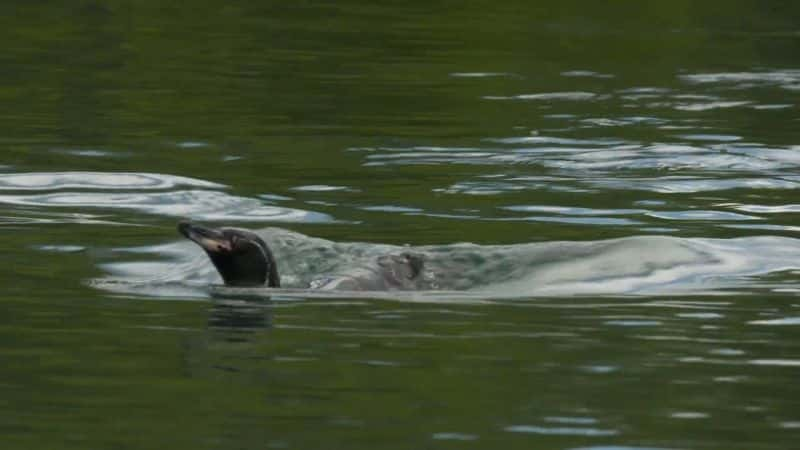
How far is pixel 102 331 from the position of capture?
11141 mm

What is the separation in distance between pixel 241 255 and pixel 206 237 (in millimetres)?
345

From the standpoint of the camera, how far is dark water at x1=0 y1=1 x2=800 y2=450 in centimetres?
934

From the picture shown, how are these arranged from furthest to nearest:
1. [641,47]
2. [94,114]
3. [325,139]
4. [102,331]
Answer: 1. [641,47]
2. [94,114]
3. [325,139]
4. [102,331]

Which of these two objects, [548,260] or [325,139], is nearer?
[548,260]

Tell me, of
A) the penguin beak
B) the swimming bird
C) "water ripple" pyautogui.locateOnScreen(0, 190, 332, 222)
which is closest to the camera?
the penguin beak

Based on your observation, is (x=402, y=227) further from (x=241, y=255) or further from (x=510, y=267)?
(x=241, y=255)

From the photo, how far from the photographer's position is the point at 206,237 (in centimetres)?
1217

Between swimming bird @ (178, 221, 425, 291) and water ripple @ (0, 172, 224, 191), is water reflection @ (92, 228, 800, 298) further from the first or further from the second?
water ripple @ (0, 172, 224, 191)

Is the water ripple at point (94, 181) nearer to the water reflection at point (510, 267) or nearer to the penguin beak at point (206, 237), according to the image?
the water reflection at point (510, 267)

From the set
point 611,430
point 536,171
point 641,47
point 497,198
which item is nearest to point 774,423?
point 611,430

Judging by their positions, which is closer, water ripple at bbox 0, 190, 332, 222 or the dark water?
the dark water

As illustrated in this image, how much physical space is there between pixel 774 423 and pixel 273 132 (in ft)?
38.3

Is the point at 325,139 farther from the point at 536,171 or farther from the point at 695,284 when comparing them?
the point at 695,284

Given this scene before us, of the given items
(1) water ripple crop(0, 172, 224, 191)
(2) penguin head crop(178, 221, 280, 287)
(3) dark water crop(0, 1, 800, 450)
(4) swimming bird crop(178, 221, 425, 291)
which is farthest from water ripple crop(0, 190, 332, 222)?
(2) penguin head crop(178, 221, 280, 287)
